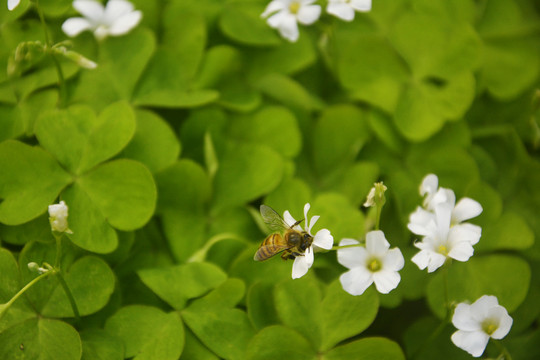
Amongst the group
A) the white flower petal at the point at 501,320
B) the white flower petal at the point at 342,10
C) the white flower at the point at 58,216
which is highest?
the white flower petal at the point at 342,10

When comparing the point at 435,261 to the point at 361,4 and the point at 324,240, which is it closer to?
the point at 324,240

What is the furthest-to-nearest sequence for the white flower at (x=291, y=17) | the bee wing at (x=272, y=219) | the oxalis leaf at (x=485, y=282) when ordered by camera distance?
1. the white flower at (x=291, y=17)
2. the oxalis leaf at (x=485, y=282)
3. the bee wing at (x=272, y=219)

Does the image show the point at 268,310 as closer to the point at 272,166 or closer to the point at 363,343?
the point at 363,343

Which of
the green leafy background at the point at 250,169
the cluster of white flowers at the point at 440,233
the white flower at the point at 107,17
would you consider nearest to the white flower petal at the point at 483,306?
the cluster of white flowers at the point at 440,233

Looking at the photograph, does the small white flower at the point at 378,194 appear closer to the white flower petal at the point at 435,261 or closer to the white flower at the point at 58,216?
the white flower petal at the point at 435,261

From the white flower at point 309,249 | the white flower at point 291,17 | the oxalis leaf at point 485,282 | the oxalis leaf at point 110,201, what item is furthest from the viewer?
the white flower at point 291,17

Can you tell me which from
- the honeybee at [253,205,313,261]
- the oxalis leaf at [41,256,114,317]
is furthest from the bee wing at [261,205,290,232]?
the oxalis leaf at [41,256,114,317]
